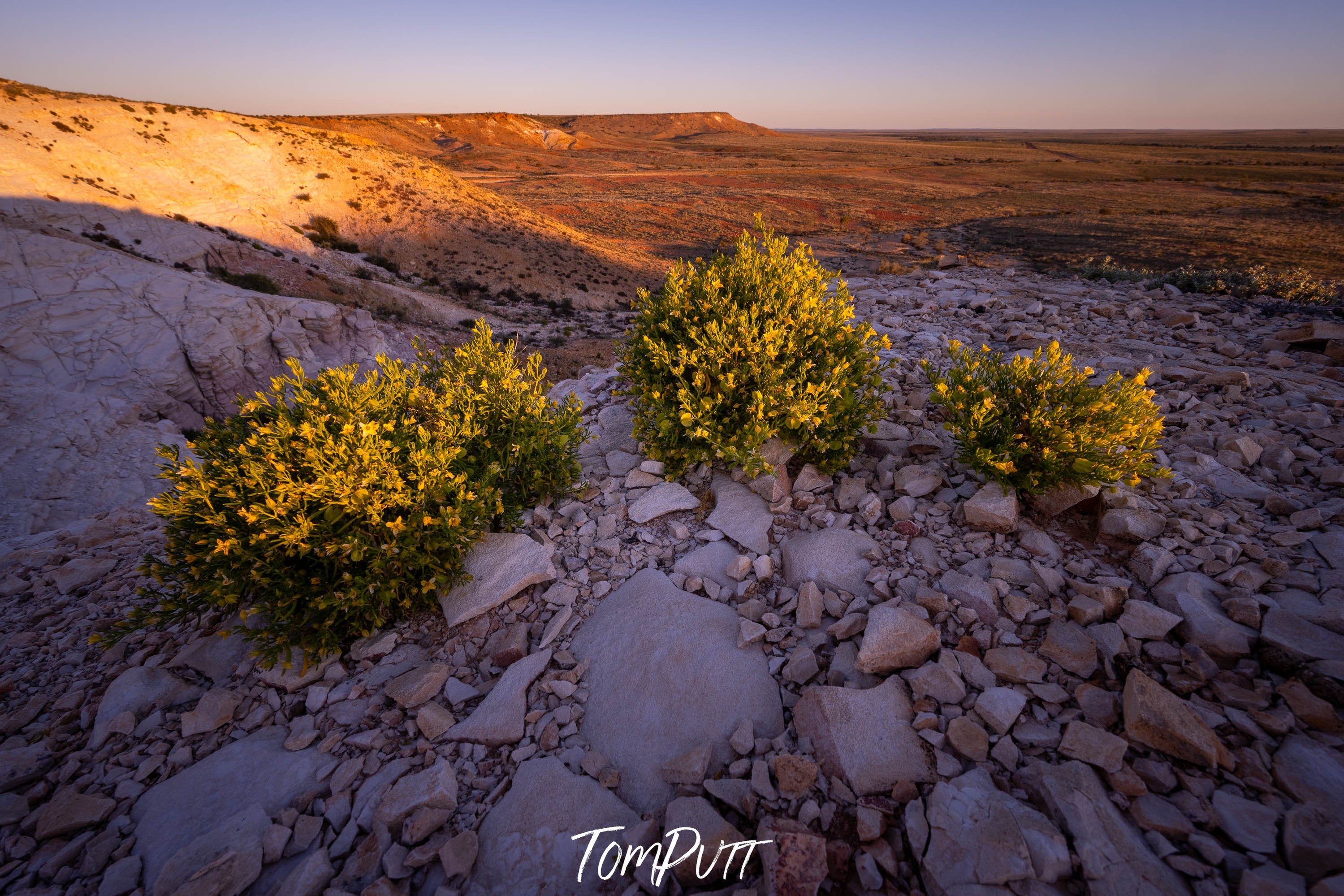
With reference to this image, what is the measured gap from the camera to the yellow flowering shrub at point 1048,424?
3635mm

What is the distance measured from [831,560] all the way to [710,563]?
0.88 m

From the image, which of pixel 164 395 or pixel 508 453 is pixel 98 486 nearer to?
pixel 164 395

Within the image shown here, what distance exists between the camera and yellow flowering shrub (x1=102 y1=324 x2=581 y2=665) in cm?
323

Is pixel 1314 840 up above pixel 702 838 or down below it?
above

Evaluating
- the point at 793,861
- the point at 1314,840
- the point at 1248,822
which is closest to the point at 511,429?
the point at 793,861

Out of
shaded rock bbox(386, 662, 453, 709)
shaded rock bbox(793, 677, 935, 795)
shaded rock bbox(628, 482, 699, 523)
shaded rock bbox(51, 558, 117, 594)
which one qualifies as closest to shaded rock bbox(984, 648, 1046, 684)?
shaded rock bbox(793, 677, 935, 795)

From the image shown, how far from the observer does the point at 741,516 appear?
4.43m

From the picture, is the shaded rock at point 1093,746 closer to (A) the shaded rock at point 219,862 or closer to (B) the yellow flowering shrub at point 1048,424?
(B) the yellow flowering shrub at point 1048,424

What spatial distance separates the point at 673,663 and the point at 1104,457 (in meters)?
3.18

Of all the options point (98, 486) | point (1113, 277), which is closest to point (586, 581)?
point (98, 486)

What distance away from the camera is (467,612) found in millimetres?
3758

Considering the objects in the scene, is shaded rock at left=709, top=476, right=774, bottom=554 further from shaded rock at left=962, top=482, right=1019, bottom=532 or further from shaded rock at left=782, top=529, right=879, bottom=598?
shaded rock at left=962, top=482, right=1019, bottom=532

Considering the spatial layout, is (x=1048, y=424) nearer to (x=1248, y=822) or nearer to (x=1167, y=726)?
(x=1167, y=726)

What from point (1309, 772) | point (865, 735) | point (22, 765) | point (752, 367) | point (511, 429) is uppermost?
point (752, 367)
